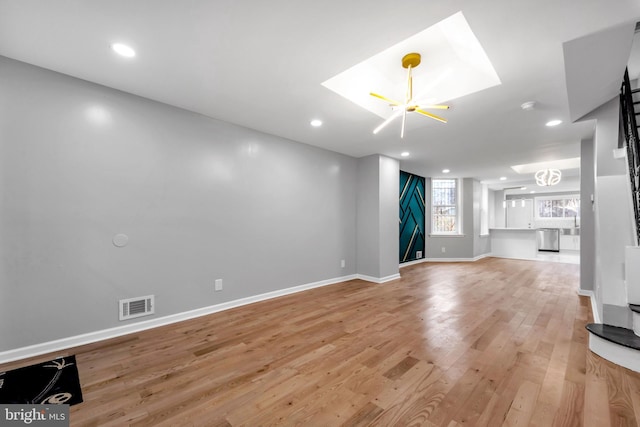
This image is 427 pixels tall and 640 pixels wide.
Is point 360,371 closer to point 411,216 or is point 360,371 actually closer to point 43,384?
point 43,384

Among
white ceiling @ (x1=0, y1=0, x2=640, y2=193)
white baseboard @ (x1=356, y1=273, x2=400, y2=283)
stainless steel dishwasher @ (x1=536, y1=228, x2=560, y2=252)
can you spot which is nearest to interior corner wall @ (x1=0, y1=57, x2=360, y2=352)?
white ceiling @ (x1=0, y1=0, x2=640, y2=193)

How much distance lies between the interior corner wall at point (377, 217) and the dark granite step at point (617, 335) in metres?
2.99

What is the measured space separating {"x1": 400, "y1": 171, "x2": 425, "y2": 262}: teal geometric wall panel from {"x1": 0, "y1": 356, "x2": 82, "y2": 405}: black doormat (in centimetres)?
647

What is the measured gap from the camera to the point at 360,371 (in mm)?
2004

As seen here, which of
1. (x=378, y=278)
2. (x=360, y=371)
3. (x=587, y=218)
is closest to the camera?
(x=360, y=371)

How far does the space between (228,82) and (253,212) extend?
5.93 ft

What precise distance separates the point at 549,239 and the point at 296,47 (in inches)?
509

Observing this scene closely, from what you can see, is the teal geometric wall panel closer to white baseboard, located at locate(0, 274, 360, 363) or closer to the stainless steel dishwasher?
white baseboard, located at locate(0, 274, 360, 363)

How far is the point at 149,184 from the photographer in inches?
113

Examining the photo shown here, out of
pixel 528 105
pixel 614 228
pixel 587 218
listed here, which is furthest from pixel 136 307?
pixel 587 218

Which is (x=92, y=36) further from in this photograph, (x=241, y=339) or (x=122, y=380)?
(x=241, y=339)

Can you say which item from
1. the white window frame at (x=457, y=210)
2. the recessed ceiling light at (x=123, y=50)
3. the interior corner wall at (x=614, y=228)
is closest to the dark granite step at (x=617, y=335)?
the interior corner wall at (x=614, y=228)

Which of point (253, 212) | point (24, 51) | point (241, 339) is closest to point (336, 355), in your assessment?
point (241, 339)

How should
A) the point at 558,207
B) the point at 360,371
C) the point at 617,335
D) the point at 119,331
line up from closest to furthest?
the point at 360,371 < the point at 617,335 < the point at 119,331 < the point at 558,207
